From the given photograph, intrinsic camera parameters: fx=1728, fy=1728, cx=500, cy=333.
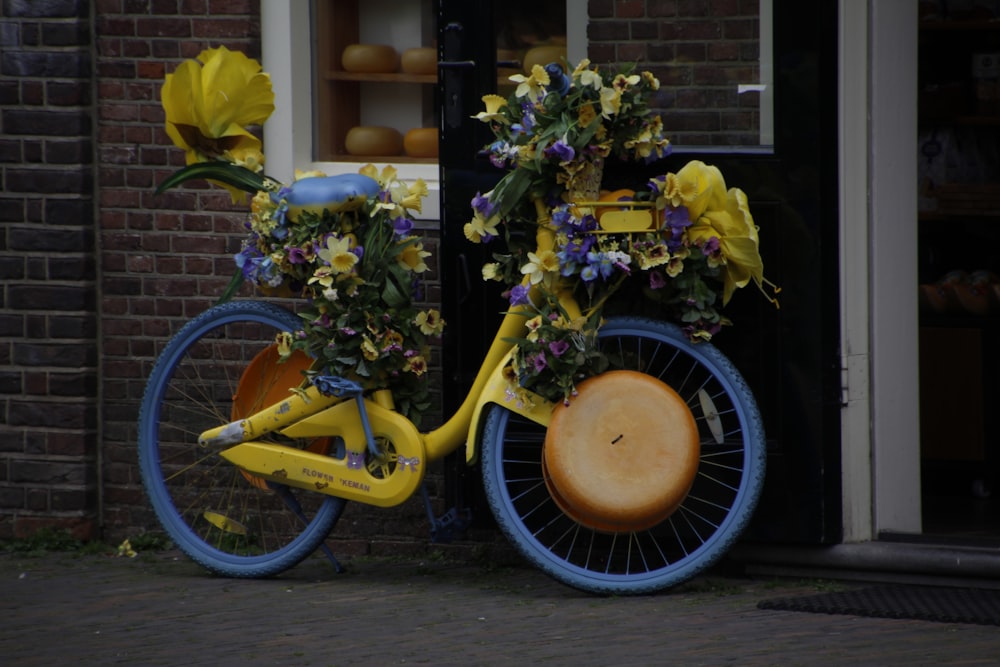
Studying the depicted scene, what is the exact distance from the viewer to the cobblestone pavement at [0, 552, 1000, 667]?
4.85m

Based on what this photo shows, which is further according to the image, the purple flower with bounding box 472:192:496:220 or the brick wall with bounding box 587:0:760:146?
the brick wall with bounding box 587:0:760:146

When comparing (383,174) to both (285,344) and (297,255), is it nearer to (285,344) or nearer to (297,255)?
(297,255)

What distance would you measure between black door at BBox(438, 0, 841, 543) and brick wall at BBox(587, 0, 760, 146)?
0.21ft

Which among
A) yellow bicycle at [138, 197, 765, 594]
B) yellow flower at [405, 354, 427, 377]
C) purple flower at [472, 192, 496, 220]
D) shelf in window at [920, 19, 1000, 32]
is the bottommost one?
yellow bicycle at [138, 197, 765, 594]

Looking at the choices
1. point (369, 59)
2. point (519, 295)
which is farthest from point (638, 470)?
point (369, 59)

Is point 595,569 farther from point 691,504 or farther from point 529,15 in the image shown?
point 529,15

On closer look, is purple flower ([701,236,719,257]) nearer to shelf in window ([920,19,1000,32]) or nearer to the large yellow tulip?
the large yellow tulip

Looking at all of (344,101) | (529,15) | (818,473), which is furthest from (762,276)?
(344,101)

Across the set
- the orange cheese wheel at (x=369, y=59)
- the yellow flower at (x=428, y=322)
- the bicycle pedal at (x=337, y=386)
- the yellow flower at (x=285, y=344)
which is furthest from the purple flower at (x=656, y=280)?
the orange cheese wheel at (x=369, y=59)

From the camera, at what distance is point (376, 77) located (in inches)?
259

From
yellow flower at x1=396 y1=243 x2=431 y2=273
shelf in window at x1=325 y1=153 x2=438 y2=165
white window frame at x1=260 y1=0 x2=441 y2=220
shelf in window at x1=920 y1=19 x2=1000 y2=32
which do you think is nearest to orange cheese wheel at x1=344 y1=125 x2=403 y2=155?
shelf in window at x1=325 y1=153 x2=438 y2=165

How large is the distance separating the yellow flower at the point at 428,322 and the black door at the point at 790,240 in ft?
1.62

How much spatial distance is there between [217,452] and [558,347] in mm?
1398

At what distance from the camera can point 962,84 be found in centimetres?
803
